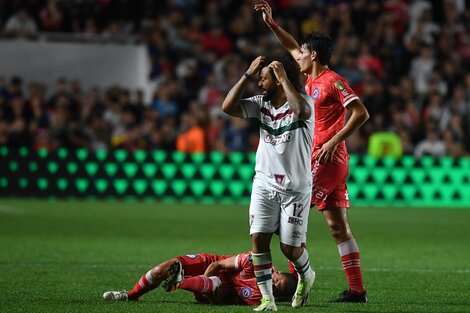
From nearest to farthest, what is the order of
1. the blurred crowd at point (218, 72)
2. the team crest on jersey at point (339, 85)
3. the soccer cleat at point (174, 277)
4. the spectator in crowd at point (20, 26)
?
1. the soccer cleat at point (174, 277)
2. the team crest on jersey at point (339, 85)
3. the blurred crowd at point (218, 72)
4. the spectator in crowd at point (20, 26)

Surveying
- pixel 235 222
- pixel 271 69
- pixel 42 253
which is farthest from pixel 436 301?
pixel 235 222

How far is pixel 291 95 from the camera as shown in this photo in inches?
295

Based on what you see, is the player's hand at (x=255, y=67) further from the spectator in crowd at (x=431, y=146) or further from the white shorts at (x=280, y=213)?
the spectator in crowd at (x=431, y=146)

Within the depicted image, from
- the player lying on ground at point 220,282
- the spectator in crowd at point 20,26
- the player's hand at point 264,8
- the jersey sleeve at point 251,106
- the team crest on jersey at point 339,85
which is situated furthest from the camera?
the spectator in crowd at point 20,26

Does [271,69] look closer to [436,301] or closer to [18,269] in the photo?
[436,301]

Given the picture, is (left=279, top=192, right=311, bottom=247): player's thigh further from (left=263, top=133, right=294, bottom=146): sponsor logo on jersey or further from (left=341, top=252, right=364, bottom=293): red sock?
(left=341, top=252, right=364, bottom=293): red sock

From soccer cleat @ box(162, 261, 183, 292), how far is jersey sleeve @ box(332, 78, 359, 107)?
184 centimetres

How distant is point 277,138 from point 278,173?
0.26 meters

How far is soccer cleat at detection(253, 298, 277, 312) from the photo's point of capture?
763 cm

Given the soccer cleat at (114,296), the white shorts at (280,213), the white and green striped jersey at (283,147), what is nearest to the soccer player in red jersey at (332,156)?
the white and green striped jersey at (283,147)

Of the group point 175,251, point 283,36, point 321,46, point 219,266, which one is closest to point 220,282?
point 219,266

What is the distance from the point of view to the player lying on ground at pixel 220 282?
800cm

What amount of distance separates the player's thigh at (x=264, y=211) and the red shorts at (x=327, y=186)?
870 millimetres

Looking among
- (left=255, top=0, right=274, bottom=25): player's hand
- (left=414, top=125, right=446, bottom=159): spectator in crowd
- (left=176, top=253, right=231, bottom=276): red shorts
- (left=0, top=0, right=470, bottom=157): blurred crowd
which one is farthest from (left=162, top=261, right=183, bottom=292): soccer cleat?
(left=414, top=125, right=446, bottom=159): spectator in crowd
